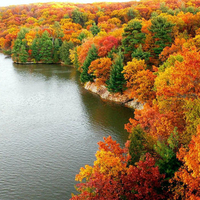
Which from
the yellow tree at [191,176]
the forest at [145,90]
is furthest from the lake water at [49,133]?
the yellow tree at [191,176]

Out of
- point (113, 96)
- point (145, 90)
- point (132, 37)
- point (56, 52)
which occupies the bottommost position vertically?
point (56, 52)

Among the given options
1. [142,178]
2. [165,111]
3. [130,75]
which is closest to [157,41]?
[130,75]

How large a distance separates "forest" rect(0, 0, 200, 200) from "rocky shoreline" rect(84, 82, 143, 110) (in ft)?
3.55

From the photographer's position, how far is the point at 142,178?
14.2 m

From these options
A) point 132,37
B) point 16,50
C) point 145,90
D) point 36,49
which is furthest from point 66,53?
point 145,90

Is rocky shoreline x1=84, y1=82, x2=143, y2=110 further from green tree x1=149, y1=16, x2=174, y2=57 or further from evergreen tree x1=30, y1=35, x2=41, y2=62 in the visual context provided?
evergreen tree x1=30, y1=35, x2=41, y2=62

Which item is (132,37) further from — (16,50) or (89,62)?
(16,50)

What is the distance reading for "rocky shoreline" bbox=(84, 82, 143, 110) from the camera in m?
39.1

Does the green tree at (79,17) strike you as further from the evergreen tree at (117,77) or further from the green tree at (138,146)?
the green tree at (138,146)

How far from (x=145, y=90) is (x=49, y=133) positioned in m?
15.3

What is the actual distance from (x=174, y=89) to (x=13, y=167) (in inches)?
683

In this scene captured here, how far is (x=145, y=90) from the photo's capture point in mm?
34969

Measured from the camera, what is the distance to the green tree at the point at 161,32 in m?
44.6

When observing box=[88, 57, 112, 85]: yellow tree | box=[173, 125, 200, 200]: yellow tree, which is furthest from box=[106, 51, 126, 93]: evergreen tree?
box=[173, 125, 200, 200]: yellow tree
